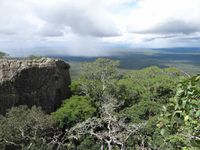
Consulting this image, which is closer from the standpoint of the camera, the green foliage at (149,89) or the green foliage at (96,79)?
the green foliage at (96,79)

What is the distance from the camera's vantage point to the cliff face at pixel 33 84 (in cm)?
3953

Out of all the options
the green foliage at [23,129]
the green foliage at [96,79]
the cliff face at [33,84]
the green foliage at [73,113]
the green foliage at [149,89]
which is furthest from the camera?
the green foliage at [149,89]

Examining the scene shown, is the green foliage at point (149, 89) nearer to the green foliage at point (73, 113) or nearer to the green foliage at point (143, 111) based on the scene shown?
the green foliage at point (143, 111)

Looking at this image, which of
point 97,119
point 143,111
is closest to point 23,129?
point 97,119

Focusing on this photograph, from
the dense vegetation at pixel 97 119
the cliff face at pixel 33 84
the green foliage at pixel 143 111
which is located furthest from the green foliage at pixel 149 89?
the cliff face at pixel 33 84

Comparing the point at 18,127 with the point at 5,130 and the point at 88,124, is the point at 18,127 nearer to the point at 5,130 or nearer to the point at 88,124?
the point at 5,130

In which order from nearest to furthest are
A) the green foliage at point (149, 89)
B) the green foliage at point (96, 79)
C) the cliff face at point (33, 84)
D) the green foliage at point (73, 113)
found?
the green foliage at point (73, 113)
the cliff face at point (33, 84)
the green foliage at point (96, 79)
the green foliage at point (149, 89)

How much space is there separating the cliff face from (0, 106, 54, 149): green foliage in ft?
25.9

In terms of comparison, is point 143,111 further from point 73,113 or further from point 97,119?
point 73,113

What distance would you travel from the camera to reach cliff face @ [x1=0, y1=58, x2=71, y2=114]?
3953 cm

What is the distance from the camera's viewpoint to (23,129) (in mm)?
30281

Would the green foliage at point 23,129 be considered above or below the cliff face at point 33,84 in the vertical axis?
below

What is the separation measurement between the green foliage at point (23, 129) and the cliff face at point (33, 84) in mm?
7902

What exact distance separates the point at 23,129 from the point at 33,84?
481 inches
